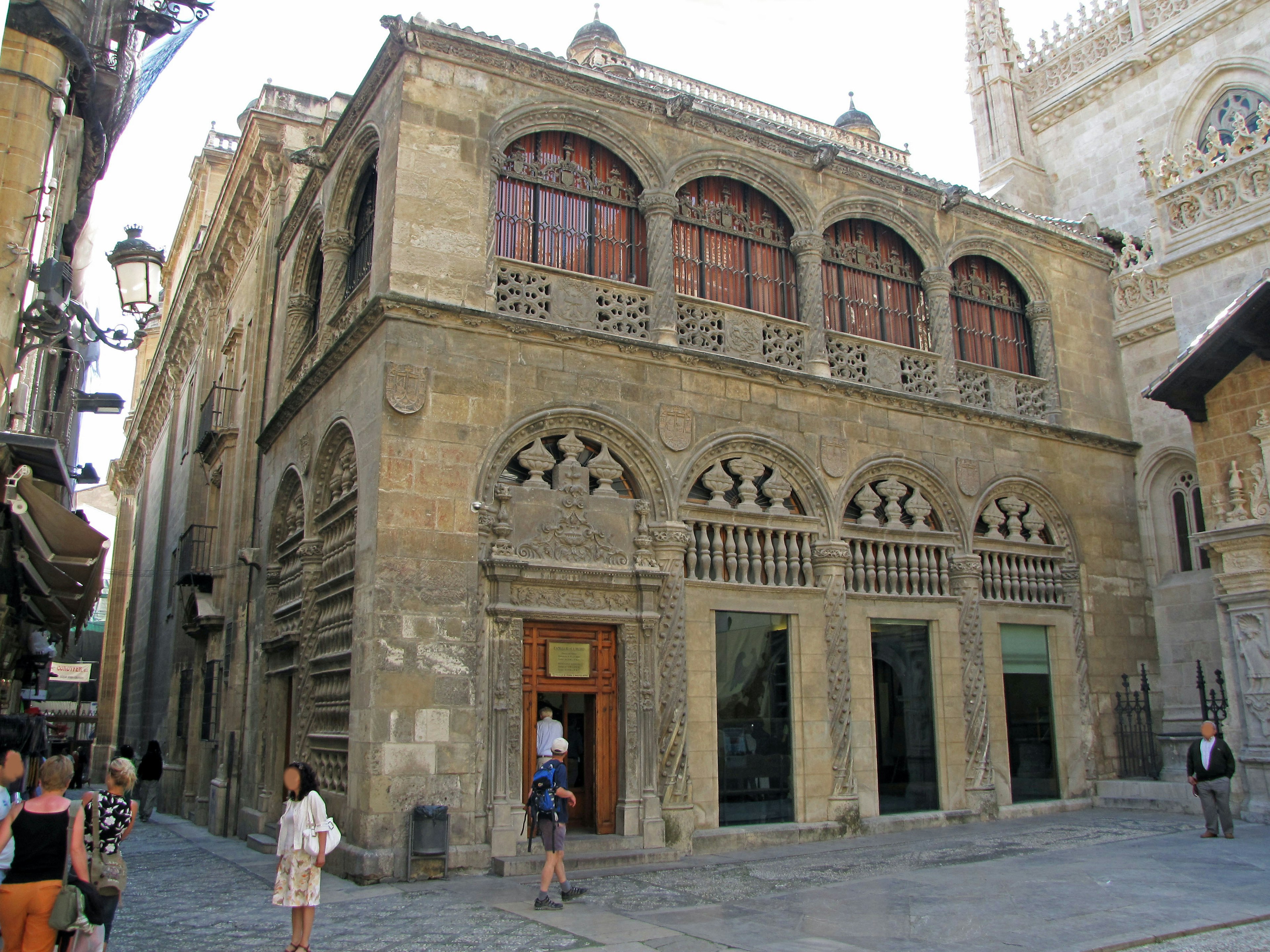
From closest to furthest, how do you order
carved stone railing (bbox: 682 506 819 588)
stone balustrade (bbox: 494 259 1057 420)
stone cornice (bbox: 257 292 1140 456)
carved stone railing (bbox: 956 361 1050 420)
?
stone cornice (bbox: 257 292 1140 456), stone balustrade (bbox: 494 259 1057 420), carved stone railing (bbox: 682 506 819 588), carved stone railing (bbox: 956 361 1050 420)

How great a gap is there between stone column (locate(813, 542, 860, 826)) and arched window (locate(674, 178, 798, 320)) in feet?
12.4

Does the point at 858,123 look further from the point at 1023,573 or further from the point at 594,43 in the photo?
the point at 1023,573

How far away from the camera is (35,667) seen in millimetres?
20109

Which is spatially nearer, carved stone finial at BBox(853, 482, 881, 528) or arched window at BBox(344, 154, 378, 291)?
arched window at BBox(344, 154, 378, 291)

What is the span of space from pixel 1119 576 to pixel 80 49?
16.5m

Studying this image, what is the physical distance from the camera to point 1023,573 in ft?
51.6

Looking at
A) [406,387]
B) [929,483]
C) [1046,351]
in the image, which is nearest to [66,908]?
[406,387]

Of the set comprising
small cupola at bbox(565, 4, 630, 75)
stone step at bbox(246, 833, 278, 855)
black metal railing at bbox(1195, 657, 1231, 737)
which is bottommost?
stone step at bbox(246, 833, 278, 855)

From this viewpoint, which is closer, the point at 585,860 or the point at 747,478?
the point at 585,860

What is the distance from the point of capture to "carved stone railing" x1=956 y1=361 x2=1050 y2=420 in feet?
53.0

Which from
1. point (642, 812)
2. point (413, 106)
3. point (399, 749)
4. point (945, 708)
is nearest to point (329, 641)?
point (399, 749)

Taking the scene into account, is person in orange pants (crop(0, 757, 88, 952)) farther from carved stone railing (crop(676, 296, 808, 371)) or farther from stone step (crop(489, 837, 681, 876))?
carved stone railing (crop(676, 296, 808, 371))

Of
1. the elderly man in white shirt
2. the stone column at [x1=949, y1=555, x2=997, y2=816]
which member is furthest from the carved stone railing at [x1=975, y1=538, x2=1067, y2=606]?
the elderly man in white shirt

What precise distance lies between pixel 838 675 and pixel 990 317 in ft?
24.3
